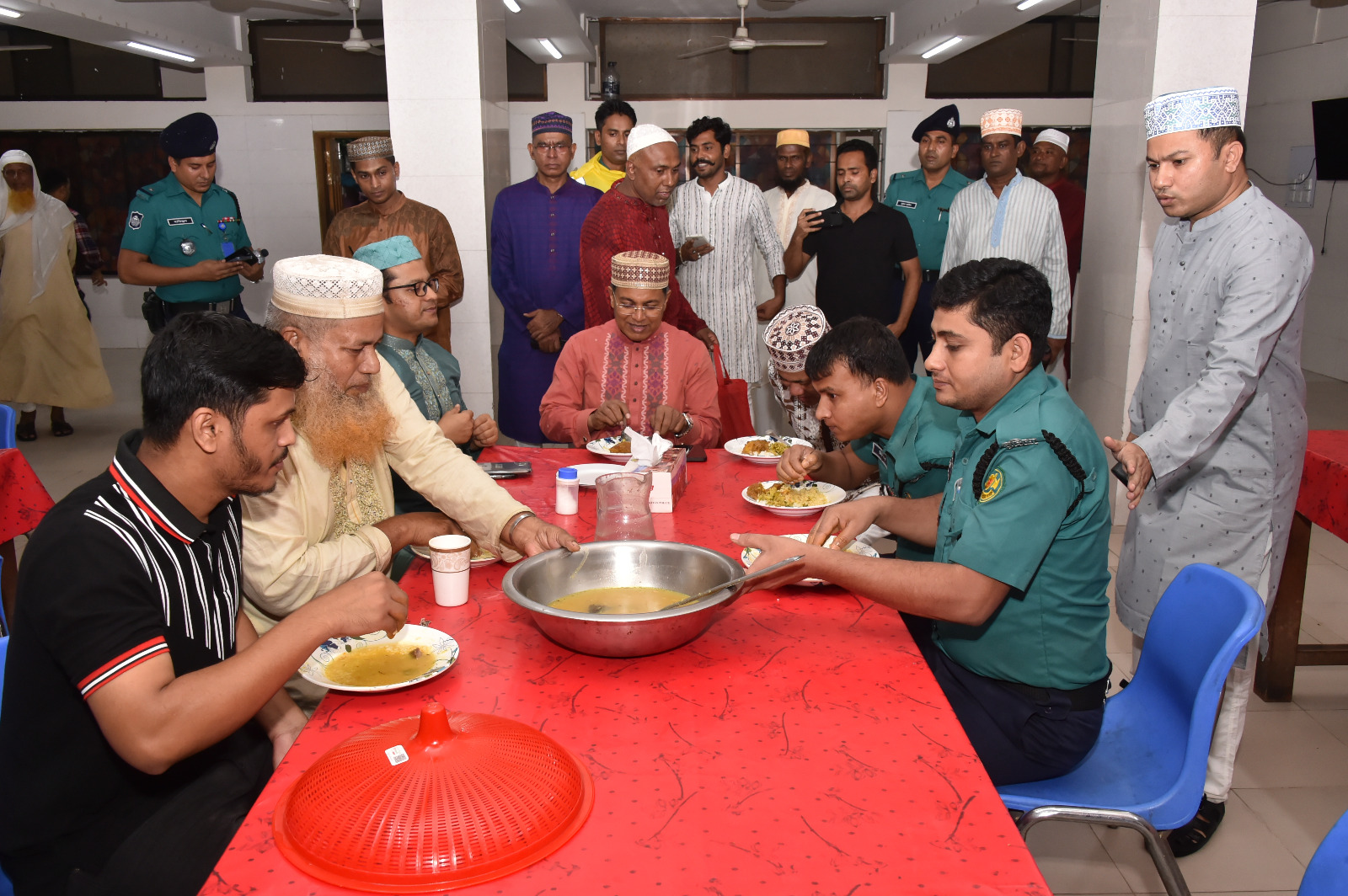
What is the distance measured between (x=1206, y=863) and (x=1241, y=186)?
1.74m

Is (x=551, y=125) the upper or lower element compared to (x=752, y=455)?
upper

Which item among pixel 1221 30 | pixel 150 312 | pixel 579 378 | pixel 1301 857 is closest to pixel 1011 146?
pixel 1221 30

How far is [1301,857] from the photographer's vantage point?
8.09 feet

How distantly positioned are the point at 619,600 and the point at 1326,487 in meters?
2.36

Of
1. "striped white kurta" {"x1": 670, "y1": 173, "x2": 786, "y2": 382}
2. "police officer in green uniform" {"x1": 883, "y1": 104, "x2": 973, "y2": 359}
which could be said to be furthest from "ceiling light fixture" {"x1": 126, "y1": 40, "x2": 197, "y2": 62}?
"police officer in green uniform" {"x1": 883, "y1": 104, "x2": 973, "y2": 359}

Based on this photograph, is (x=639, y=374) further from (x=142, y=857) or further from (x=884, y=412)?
(x=142, y=857)

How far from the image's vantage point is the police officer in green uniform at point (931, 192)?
5.66 m

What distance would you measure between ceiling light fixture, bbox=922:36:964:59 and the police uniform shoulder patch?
6957mm

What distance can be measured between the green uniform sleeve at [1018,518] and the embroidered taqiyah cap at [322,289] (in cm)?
144

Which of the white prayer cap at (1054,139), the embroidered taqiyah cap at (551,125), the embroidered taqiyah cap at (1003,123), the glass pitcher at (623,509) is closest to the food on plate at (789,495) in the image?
the glass pitcher at (623,509)

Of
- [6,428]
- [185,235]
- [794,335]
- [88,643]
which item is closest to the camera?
[88,643]

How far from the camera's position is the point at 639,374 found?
3.58 m

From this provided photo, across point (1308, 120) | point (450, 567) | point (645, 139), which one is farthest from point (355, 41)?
point (1308, 120)

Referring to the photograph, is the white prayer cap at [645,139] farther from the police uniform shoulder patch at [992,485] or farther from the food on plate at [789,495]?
the police uniform shoulder patch at [992,485]
